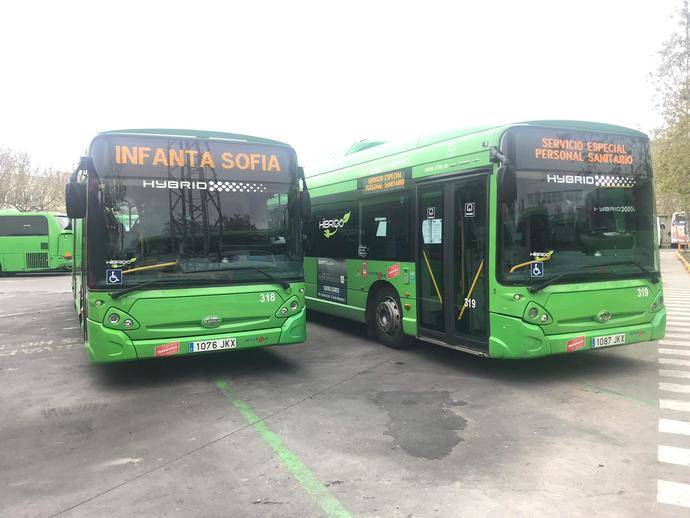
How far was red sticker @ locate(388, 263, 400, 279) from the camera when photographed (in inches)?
326

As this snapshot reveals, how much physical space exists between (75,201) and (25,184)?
53305 millimetres

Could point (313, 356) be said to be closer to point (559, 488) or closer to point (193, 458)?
point (193, 458)

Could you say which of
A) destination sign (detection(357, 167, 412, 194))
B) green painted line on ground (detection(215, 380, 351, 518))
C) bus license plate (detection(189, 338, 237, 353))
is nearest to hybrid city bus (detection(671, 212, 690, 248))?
destination sign (detection(357, 167, 412, 194))

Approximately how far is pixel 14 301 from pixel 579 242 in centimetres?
1567

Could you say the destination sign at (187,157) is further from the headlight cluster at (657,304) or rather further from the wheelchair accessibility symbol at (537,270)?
the headlight cluster at (657,304)

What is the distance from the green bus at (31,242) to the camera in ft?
84.8

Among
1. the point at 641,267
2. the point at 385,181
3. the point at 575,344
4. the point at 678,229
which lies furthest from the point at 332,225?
the point at 678,229

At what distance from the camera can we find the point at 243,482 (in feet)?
13.2

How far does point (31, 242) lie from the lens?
85.8 feet

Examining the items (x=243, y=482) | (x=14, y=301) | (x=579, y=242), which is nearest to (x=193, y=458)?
(x=243, y=482)

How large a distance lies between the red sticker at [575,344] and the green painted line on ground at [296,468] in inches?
140

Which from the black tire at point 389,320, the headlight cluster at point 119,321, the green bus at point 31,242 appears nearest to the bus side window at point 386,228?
the black tire at point 389,320

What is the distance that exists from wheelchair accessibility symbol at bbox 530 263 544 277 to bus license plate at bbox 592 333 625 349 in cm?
106

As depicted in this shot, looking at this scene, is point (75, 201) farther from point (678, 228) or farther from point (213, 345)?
point (678, 228)
